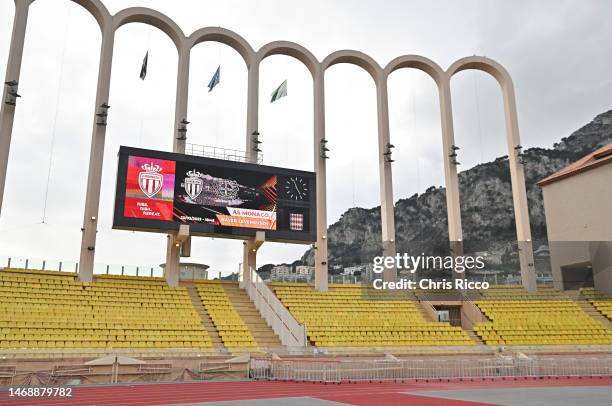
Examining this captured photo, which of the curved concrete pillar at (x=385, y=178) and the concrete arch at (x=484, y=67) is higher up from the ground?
the concrete arch at (x=484, y=67)

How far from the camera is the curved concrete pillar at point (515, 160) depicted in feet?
109

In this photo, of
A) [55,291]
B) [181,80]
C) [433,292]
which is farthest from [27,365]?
[433,292]

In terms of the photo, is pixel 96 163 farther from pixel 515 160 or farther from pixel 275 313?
pixel 515 160

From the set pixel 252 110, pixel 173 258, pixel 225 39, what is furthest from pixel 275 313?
pixel 225 39

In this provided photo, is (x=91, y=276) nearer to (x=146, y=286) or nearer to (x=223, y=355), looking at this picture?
(x=146, y=286)

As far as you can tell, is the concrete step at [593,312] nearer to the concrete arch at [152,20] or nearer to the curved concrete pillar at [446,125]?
the curved concrete pillar at [446,125]

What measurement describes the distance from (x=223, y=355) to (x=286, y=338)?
13.6 ft

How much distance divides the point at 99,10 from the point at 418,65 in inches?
806

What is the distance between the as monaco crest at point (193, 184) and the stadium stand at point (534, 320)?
16448 millimetres

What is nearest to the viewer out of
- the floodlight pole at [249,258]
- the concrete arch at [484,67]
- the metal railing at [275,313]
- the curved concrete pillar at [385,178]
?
the metal railing at [275,313]

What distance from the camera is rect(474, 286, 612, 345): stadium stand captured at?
2692 cm

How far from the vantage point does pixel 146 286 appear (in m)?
26.3

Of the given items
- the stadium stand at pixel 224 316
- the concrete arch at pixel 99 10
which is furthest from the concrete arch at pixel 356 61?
the stadium stand at pixel 224 316

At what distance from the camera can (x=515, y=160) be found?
114 feet
